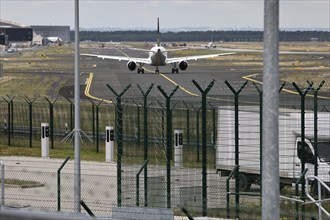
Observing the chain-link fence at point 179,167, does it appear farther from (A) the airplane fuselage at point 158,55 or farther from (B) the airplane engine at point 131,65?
(B) the airplane engine at point 131,65

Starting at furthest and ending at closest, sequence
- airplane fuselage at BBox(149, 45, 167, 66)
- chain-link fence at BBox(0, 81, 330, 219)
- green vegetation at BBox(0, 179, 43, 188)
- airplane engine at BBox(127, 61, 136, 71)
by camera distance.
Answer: airplane engine at BBox(127, 61, 136, 71), airplane fuselage at BBox(149, 45, 167, 66), green vegetation at BBox(0, 179, 43, 188), chain-link fence at BBox(0, 81, 330, 219)

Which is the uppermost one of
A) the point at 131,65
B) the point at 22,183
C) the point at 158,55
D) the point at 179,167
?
the point at 158,55

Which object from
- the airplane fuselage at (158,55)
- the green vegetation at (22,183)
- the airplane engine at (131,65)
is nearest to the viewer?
the green vegetation at (22,183)

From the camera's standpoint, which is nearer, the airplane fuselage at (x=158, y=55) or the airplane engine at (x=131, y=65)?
the airplane fuselage at (x=158, y=55)

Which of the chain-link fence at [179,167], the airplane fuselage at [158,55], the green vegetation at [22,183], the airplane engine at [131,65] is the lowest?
the green vegetation at [22,183]

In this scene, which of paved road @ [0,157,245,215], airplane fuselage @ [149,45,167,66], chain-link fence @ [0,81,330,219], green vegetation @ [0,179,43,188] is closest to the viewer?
chain-link fence @ [0,81,330,219]

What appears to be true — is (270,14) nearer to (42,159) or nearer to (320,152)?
(320,152)

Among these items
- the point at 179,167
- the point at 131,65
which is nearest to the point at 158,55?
the point at 131,65

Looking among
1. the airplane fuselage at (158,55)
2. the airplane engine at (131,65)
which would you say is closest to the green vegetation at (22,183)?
the airplane fuselage at (158,55)

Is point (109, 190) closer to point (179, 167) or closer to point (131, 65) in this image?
point (179, 167)

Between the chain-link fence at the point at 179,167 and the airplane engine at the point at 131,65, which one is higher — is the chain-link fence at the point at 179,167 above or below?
below

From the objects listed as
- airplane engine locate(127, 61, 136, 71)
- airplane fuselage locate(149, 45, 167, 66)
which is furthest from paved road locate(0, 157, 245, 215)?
airplane engine locate(127, 61, 136, 71)

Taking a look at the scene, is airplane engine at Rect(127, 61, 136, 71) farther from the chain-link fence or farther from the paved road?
the paved road

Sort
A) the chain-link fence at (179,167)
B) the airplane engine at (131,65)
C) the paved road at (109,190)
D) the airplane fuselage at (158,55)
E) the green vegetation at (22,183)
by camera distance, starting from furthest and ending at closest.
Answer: the airplane engine at (131,65) < the airplane fuselage at (158,55) < the green vegetation at (22,183) < the paved road at (109,190) < the chain-link fence at (179,167)
